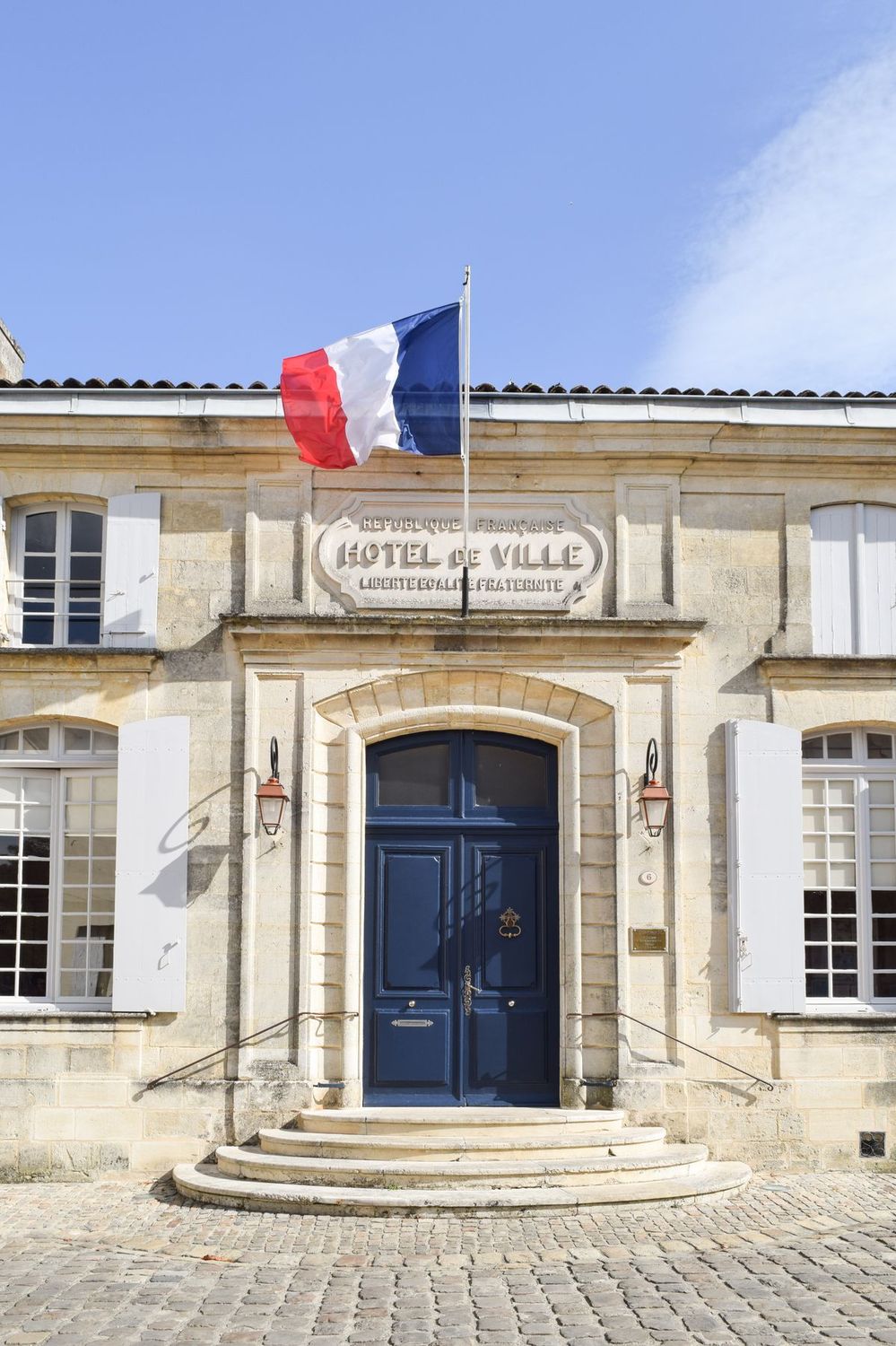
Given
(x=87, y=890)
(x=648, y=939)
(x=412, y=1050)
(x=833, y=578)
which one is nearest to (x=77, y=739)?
(x=87, y=890)

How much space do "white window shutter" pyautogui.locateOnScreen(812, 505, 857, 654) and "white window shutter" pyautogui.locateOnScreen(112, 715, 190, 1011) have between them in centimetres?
463

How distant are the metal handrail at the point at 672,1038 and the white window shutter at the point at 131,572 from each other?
4039 mm

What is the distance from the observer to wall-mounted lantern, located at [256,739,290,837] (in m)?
9.51

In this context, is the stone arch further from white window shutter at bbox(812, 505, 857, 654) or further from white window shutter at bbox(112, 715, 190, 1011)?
white window shutter at bbox(812, 505, 857, 654)

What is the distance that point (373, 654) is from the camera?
32.5ft

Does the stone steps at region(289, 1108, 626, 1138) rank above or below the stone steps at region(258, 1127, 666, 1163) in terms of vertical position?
above

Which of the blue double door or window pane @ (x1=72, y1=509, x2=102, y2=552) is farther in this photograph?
window pane @ (x1=72, y1=509, x2=102, y2=552)

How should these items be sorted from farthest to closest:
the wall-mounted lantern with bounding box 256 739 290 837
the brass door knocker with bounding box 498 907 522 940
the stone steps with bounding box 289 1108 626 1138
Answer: the brass door knocker with bounding box 498 907 522 940 < the wall-mounted lantern with bounding box 256 739 290 837 < the stone steps with bounding box 289 1108 626 1138

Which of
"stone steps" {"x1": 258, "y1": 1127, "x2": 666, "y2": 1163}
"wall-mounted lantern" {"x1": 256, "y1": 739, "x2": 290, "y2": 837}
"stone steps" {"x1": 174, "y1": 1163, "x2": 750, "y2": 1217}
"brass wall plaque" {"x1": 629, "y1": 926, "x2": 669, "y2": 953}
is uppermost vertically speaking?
"wall-mounted lantern" {"x1": 256, "y1": 739, "x2": 290, "y2": 837}

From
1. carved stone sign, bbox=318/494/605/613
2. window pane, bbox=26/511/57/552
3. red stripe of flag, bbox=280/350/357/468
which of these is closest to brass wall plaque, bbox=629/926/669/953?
carved stone sign, bbox=318/494/605/613

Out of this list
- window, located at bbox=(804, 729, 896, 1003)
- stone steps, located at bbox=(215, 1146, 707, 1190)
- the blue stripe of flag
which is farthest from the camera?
window, located at bbox=(804, 729, 896, 1003)

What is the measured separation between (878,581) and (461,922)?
12.8 ft

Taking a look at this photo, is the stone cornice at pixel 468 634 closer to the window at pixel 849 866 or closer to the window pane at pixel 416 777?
the window pane at pixel 416 777

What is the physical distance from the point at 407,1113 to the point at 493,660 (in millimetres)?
3116
